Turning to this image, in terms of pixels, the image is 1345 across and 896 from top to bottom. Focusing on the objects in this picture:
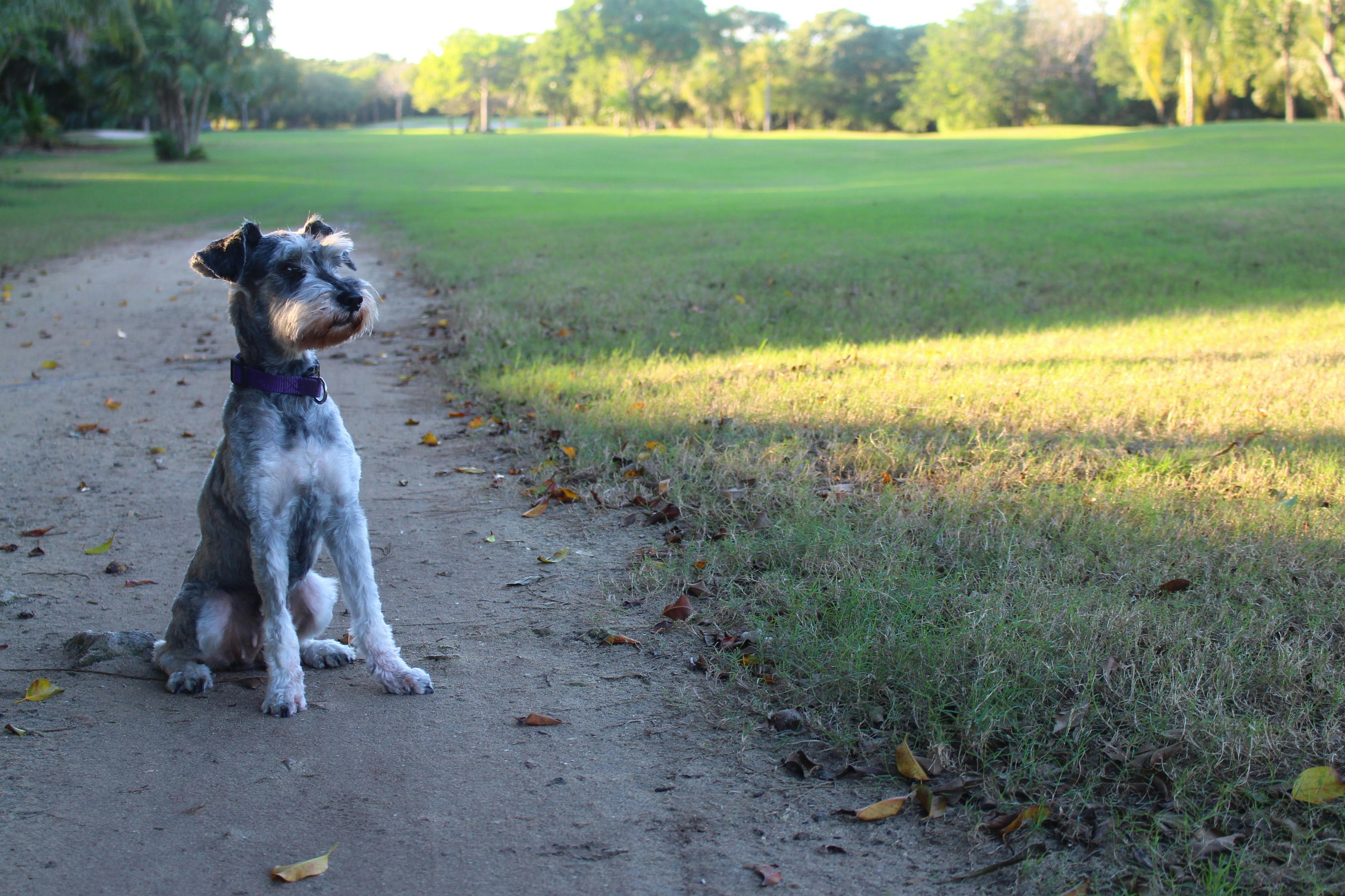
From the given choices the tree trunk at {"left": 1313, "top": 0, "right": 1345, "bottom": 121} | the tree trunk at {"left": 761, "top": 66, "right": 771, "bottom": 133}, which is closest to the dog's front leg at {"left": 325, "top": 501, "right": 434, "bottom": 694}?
the tree trunk at {"left": 1313, "top": 0, "right": 1345, "bottom": 121}

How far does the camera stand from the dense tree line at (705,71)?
132 feet

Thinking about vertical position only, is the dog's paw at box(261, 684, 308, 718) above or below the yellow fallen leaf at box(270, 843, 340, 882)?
above

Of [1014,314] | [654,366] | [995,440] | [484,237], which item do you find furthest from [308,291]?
[484,237]

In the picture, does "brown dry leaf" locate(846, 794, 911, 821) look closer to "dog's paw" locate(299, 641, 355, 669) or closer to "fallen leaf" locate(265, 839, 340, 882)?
"fallen leaf" locate(265, 839, 340, 882)

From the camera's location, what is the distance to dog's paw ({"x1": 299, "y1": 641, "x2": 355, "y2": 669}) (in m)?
4.02

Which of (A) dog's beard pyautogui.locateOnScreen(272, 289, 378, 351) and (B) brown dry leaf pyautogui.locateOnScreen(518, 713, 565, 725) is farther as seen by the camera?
(A) dog's beard pyautogui.locateOnScreen(272, 289, 378, 351)

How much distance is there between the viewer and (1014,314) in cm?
1081

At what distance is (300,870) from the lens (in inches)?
104

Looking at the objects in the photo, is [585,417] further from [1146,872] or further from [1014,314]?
[1014,314]

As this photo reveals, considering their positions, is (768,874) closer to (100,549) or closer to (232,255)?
(232,255)

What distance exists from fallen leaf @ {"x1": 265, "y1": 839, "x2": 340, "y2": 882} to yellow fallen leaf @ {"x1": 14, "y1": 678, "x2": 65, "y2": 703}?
5.24 ft

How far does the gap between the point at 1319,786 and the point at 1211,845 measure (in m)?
0.44

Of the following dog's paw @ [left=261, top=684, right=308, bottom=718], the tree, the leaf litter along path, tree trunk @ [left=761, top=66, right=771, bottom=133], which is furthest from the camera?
the tree

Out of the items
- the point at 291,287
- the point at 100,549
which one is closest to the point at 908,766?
the point at 291,287
